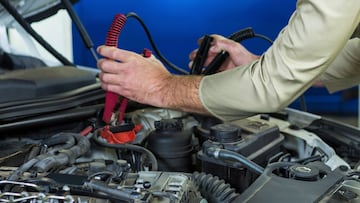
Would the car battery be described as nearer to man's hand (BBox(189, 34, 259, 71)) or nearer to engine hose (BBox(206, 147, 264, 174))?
engine hose (BBox(206, 147, 264, 174))

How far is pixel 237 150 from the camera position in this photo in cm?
99

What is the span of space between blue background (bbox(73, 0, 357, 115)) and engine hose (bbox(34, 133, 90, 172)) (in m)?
2.18

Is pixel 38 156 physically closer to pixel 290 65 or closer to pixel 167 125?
pixel 167 125

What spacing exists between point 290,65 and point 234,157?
0.20 meters

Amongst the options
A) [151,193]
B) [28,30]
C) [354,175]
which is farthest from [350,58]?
[28,30]

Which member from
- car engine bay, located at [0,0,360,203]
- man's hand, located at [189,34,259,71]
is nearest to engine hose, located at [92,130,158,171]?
car engine bay, located at [0,0,360,203]

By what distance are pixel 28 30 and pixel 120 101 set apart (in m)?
0.74

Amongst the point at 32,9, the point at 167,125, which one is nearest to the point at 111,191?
the point at 167,125

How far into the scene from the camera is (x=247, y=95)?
0.92m

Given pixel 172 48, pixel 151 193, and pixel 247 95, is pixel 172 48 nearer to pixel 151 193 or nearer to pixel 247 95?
pixel 247 95

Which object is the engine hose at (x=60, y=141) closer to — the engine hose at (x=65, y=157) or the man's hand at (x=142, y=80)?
the engine hose at (x=65, y=157)

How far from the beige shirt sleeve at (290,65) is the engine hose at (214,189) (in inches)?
5.8

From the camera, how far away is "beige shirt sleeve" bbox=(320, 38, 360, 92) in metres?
1.31

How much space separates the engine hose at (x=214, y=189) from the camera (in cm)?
85
